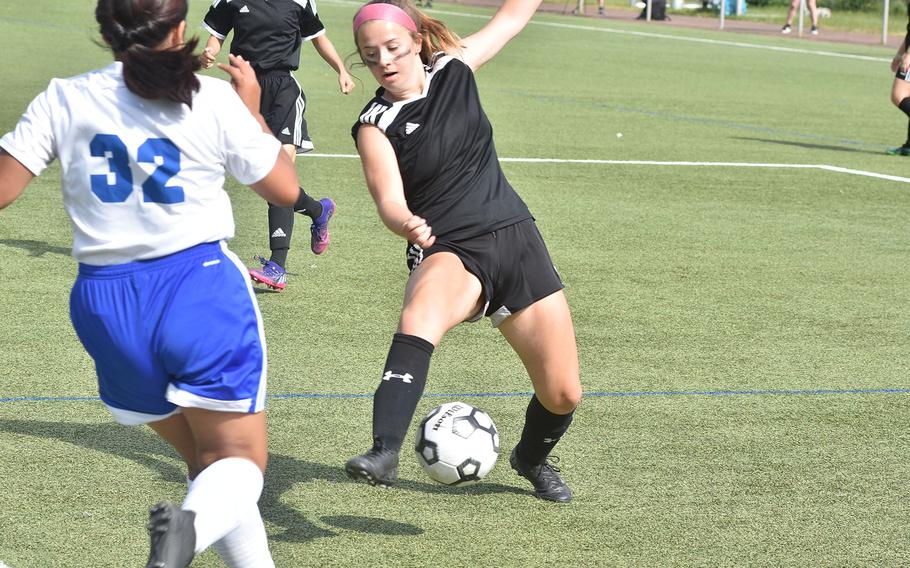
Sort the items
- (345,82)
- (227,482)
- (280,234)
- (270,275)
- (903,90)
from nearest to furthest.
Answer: (227,482)
(270,275)
(280,234)
(345,82)
(903,90)

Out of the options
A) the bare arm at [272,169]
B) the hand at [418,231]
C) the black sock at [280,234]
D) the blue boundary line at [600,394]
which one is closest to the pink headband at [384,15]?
the hand at [418,231]

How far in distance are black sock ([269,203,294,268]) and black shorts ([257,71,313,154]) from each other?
56cm

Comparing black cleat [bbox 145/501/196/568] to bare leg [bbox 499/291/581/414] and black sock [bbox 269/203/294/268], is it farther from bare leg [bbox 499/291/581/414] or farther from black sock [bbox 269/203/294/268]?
black sock [bbox 269/203/294/268]

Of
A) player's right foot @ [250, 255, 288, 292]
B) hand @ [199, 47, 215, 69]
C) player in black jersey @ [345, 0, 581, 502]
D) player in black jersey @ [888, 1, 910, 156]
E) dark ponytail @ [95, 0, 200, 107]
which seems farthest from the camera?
player in black jersey @ [888, 1, 910, 156]

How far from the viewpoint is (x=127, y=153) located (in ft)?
11.0

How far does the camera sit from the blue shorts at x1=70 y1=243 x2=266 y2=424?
133 inches

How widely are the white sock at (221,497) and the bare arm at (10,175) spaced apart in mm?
894

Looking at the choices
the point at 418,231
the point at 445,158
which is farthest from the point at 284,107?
the point at 418,231

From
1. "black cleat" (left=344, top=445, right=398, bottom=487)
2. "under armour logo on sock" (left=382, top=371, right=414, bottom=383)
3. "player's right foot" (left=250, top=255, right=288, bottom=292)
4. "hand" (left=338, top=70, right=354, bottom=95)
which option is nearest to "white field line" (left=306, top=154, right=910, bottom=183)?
"hand" (left=338, top=70, right=354, bottom=95)

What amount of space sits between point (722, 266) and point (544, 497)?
4.71 meters

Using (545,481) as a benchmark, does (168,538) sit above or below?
above

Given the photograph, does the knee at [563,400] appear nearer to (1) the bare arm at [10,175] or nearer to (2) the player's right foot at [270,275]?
(1) the bare arm at [10,175]

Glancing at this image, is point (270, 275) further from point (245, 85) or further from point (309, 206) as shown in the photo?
point (245, 85)

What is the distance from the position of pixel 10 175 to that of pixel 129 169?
33cm
